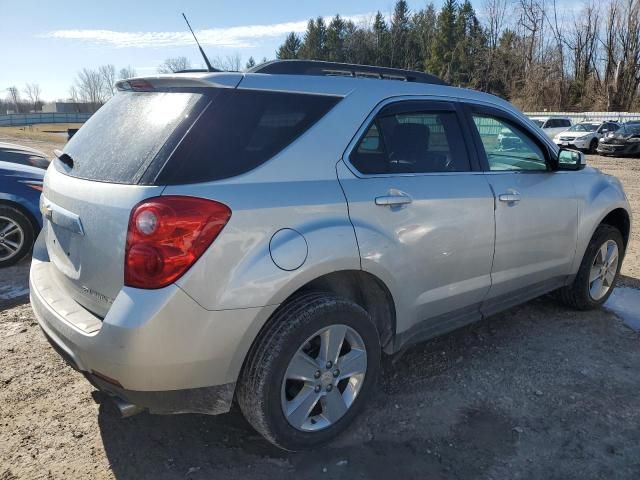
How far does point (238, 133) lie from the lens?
7.98 feet

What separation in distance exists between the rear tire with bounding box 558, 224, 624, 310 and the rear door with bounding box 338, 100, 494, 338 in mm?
1453

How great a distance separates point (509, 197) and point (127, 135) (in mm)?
2365

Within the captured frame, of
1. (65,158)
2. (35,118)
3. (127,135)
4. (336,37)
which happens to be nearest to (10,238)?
(65,158)

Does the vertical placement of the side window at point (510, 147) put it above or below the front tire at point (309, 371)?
above

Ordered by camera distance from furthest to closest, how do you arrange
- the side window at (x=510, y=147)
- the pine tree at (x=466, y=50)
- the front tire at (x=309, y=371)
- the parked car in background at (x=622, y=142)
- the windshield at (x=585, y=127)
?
the pine tree at (x=466, y=50)
the windshield at (x=585, y=127)
the parked car in background at (x=622, y=142)
the side window at (x=510, y=147)
the front tire at (x=309, y=371)

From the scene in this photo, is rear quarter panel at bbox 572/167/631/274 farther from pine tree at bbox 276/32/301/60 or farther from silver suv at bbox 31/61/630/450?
pine tree at bbox 276/32/301/60

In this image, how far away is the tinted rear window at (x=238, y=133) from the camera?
2.30 metres

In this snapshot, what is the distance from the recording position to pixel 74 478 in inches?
99.0

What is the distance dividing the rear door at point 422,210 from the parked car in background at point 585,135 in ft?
77.4

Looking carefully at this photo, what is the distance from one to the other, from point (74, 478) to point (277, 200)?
1.61 metres

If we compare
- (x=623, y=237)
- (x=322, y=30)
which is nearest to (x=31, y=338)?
(x=623, y=237)

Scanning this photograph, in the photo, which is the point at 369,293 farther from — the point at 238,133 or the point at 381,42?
the point at 381,42

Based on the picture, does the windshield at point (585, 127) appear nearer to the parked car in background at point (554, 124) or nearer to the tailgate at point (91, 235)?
the parked car in background at point (554, 124)

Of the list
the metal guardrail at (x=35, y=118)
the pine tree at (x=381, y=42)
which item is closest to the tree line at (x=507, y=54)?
the pine tree at (x=381, y=42)
